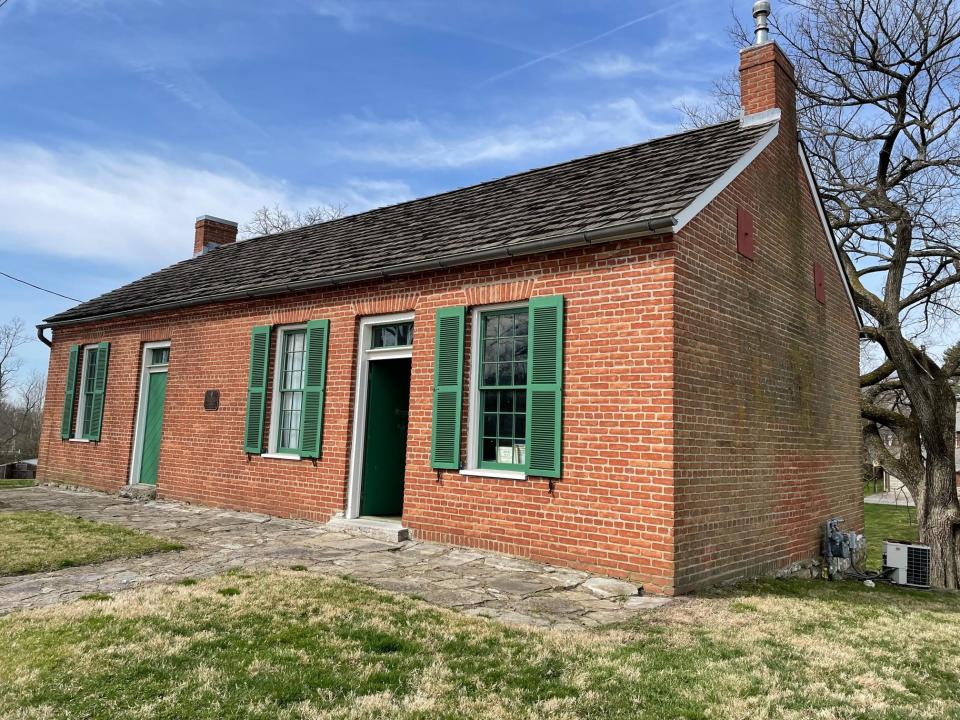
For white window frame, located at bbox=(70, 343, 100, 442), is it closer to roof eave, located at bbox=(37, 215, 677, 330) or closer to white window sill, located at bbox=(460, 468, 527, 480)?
roof eave, located at bbox=(37, 215, 677, 330)

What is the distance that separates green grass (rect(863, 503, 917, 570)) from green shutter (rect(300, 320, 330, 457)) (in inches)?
686

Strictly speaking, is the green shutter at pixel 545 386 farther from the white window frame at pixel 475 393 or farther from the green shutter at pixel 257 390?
the green shutter at pixel 257 390

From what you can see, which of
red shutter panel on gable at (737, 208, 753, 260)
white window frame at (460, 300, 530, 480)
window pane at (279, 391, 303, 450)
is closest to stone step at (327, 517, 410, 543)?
white window frame at (460, 300, 530, 480)

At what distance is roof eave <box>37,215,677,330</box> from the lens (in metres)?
6.79

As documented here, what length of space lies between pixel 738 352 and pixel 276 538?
20.4ft

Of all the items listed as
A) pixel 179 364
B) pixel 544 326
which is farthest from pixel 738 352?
pixel 179 364

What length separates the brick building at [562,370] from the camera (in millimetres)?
6848

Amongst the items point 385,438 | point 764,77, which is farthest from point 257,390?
point 764,77

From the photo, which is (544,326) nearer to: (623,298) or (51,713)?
(623,298)

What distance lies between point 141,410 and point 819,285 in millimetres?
12526

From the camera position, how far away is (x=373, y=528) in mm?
8805

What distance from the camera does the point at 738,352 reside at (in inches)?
307

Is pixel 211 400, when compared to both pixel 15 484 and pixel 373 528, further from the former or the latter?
pixel 15 484

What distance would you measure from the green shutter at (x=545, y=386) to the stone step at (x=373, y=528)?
213cm
